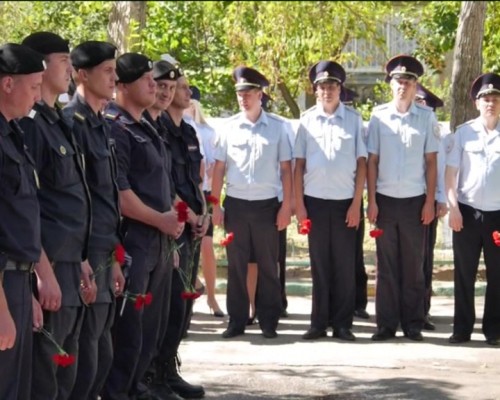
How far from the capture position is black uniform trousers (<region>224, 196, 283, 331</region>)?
34.7ft

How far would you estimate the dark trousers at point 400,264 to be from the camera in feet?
34.2

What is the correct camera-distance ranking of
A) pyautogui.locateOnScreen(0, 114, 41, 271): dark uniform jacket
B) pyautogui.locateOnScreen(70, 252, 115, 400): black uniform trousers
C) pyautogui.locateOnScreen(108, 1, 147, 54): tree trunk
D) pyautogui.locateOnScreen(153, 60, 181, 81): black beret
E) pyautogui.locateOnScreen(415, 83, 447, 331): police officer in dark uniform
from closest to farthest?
pyautogui.locateOnScreen(0, 114, 41, 271): dark uniform jacket, pyautogui.locateOnScreen(70, 252, 115, 400): black uniform trousers, pyautogui.locateOnScreen(153, 60, 181, 81): black beret, pyautogui.locateOnScreen(415, 83, 447, 331): police officer in dark uniform, pyautogui.locateOnScreen(108, 1, 147, 54): tree trunk

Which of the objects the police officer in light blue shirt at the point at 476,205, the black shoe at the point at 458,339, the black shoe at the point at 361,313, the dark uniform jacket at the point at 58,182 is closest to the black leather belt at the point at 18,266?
the dark uniform jacket at the point at 58,182

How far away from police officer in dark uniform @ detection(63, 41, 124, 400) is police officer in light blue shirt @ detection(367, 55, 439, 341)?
4137mm

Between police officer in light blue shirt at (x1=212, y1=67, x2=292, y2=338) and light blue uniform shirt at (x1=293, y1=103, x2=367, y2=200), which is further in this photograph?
police officer in light blue shirt at (x1=212, y1=67, x2=292, y2=338)

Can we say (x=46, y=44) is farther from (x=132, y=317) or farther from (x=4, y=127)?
(x=132, y=317)

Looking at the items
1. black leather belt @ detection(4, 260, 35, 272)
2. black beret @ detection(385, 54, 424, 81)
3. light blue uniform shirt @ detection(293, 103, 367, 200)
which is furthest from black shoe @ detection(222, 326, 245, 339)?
black leather belt @ detection(4, 260, 35, 272)

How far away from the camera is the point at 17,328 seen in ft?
17.4

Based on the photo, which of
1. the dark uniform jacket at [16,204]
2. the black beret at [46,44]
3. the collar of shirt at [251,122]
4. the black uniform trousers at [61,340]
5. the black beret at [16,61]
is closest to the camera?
the dark uniform jacket at [16,204]

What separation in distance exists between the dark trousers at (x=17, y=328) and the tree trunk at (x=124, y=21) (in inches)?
300

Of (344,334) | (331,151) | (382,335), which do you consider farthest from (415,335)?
(331,151)

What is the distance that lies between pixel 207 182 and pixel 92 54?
16.4 feet

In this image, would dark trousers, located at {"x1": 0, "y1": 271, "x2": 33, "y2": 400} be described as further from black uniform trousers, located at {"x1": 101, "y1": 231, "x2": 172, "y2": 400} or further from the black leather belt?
black uniform trousers, located at {"x1": 101, "y1": 231, "x2": 172, "y2": 400}

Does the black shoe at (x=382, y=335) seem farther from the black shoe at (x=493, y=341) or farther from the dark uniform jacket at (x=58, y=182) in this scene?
the dark uniform jacket at (x=58, y=182)
